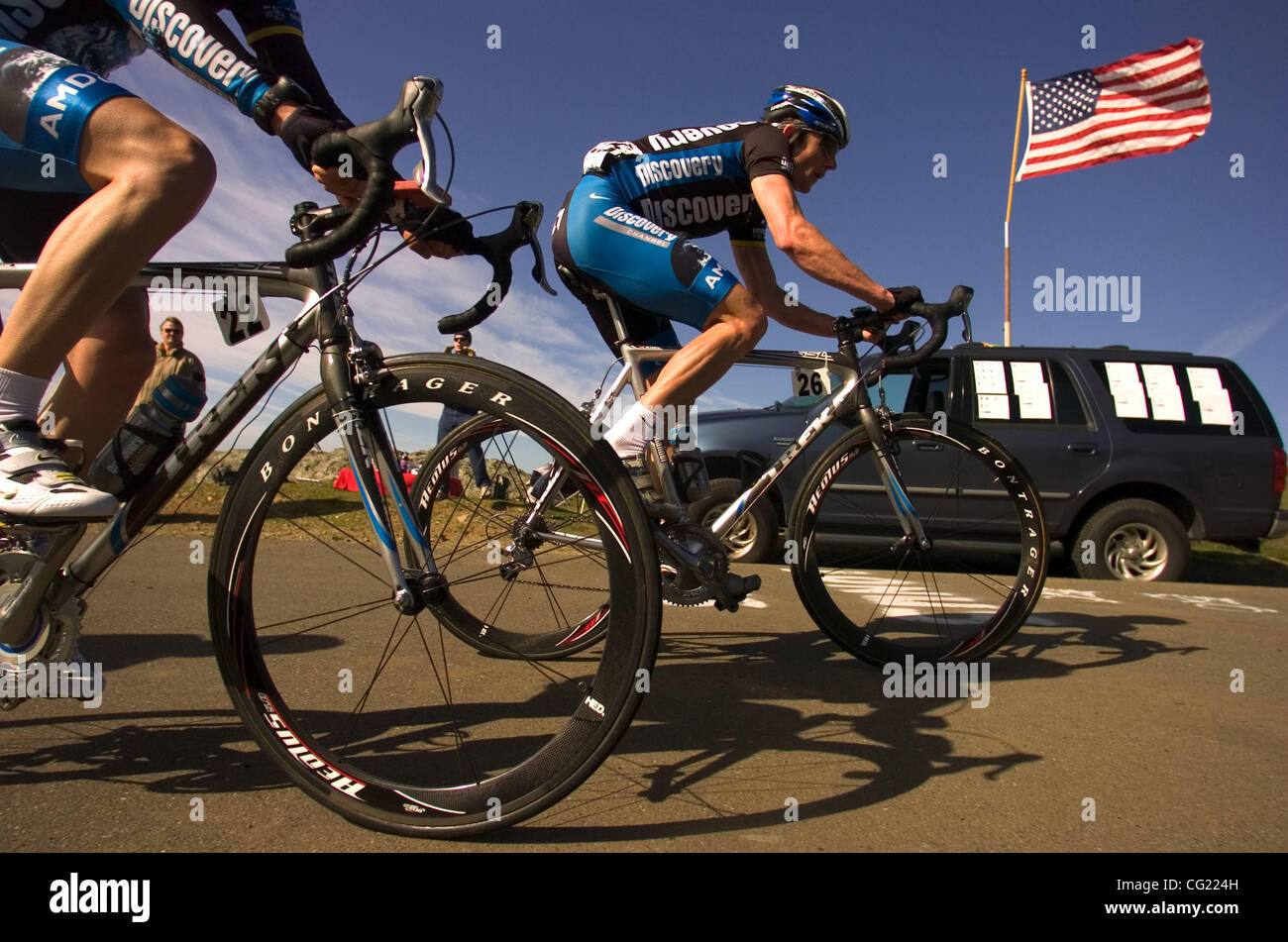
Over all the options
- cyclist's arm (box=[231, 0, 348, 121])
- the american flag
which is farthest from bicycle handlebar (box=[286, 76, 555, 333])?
the american flag

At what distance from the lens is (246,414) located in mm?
1781

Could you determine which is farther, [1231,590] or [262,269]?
[1231,590]

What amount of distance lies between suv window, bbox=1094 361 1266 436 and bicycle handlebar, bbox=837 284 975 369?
499 centimetres

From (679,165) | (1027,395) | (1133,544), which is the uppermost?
(679,165)

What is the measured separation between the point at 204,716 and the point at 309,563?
8.14 feet

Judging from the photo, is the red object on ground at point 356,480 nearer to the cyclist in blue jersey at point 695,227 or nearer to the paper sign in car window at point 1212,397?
the cyclist in blue jersey at point 695,227

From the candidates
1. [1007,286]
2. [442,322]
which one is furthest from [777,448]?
[1007,286]

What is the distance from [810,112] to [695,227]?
633mm

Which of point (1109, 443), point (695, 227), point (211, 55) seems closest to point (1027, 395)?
point (1109, 443)

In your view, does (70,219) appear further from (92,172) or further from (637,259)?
(637,259)

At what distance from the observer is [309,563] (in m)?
4.64

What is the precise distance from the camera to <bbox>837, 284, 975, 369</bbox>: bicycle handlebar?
9.63ft

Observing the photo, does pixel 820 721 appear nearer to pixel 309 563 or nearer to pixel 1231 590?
pixel 309 563

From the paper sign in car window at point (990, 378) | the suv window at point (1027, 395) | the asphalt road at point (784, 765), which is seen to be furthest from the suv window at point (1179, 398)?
the asphalt road at point (784, 765)
